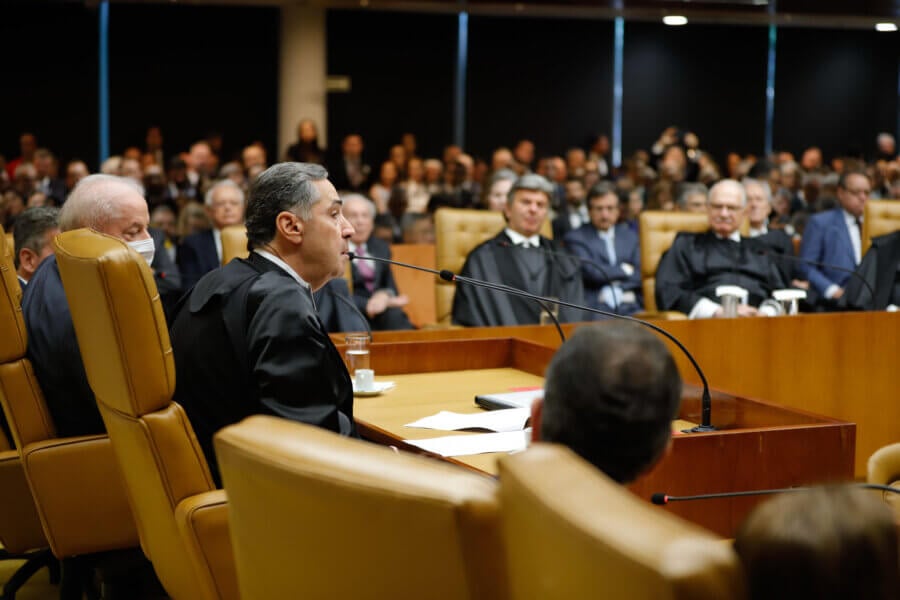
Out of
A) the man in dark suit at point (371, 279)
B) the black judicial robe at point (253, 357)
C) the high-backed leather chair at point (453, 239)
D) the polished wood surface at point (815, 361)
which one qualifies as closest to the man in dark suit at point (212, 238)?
the man in dark suit at point (371, 279)

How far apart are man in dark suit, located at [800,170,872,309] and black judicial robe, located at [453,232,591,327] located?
1.76m

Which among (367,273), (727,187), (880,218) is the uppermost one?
(727,187)

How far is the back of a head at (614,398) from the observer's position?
3.82 feet

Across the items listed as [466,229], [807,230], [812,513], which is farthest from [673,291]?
[812,513]

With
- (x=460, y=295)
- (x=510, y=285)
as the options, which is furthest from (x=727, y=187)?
(x=460, y=295)

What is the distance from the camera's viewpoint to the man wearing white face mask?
2.74m

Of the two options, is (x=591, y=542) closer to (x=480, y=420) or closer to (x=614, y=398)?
(x=614, y=398)

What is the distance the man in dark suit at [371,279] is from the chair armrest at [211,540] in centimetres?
365

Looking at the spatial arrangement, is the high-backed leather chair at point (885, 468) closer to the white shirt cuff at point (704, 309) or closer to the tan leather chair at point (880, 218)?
the white shirt cuff at point (704, 309)

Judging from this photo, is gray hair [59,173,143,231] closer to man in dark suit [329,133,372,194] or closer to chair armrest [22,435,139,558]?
chair armrest [22,435,139,558]

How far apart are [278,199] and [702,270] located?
357cm

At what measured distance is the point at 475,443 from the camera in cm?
230

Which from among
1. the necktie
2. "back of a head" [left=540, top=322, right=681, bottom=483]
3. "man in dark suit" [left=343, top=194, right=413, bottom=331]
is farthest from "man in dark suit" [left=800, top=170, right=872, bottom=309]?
"back of a head" [left=540, top=322, right=681, bottom=483]

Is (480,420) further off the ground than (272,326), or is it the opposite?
(272,326)
